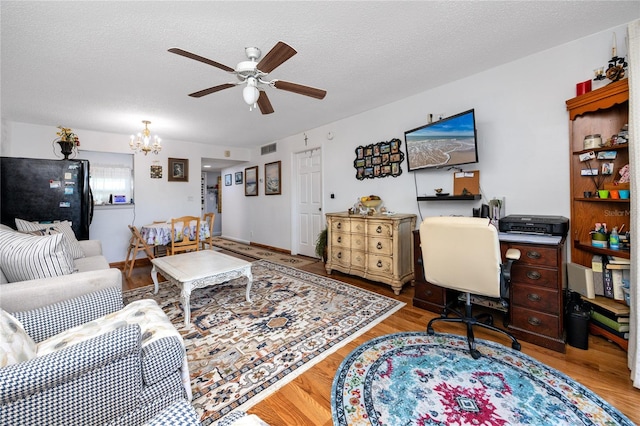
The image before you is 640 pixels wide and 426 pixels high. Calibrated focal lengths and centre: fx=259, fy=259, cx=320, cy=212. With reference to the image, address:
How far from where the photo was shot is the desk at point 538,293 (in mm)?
1930

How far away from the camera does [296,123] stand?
4.52 m

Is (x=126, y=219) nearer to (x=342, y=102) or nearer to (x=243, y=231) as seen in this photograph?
(x=243, y=231)

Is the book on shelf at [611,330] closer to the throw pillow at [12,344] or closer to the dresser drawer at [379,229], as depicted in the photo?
the dresser drawer at [379,229]

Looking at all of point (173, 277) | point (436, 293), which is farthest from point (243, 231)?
point (436, 293)

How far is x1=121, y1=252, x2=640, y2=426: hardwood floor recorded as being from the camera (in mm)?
1402

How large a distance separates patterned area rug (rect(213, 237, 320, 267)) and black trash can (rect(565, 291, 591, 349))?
338cm

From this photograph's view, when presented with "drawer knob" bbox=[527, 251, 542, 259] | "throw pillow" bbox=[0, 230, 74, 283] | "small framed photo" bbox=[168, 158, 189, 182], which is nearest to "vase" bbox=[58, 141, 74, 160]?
"small framed photo" bbox=[168, 158, 189, 182]

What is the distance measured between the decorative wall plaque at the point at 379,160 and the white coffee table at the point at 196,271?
225 cm

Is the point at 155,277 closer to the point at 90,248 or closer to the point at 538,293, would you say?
the point at 90,248

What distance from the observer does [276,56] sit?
174 centimetres

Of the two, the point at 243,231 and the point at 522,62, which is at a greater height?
the point at 522,62

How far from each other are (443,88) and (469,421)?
3.22 meters

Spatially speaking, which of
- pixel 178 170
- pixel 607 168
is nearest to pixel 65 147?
pixel 178 170

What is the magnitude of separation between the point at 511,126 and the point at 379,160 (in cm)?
160
